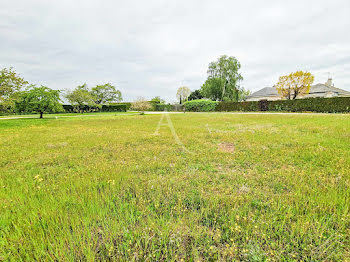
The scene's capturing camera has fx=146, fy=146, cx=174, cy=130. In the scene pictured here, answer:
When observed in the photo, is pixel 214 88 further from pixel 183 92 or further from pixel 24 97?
pixel 24 97

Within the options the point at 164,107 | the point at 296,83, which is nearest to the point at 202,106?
the point at 164,107

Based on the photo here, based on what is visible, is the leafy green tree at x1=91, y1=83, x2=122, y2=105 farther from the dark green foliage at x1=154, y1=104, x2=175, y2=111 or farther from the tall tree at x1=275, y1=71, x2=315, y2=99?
the tall tree at x1=275, y1=71, x2=315, y2=99

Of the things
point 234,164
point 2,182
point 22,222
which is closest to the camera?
point 22,222

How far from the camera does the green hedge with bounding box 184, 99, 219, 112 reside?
31969 mm

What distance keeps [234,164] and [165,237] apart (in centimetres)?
252

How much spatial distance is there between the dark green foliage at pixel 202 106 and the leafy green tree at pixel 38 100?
26.0 metres

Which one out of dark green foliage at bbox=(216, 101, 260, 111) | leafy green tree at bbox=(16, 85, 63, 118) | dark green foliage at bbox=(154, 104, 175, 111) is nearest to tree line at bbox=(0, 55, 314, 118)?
leafy green tree at bbox=(16, 85, 63, 118)

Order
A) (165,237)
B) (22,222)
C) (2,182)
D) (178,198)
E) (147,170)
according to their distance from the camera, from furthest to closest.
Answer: (147,170) < (2,182) < (178,198) < (22,222) < (165,237)

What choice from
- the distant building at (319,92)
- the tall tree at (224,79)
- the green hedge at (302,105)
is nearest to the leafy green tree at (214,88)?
the tall tree at (224,79)

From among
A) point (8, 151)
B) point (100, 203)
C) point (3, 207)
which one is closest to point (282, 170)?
point (100, 203)

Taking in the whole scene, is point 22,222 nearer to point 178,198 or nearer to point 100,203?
point 100,203

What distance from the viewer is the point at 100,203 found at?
2070mm

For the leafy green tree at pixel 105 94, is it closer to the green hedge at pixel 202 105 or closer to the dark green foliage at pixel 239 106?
the green hedge at pixel 202 105

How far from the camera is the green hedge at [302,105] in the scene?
18169mm
